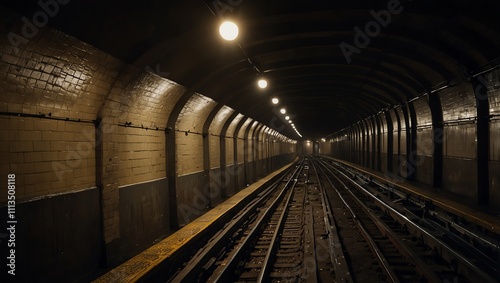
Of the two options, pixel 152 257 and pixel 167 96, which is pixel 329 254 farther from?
pixel 167 96

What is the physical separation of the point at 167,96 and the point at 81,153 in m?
2.95

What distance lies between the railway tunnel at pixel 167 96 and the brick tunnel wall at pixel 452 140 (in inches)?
2.1

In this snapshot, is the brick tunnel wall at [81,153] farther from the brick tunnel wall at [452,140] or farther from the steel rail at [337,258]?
the brick tunnel wall at [452,140]

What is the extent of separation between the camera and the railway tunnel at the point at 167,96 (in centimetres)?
435

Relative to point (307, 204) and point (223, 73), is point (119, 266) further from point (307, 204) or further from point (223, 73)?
point (307, 204)

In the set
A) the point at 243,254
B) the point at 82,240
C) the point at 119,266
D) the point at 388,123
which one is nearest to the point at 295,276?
the point at 243,254

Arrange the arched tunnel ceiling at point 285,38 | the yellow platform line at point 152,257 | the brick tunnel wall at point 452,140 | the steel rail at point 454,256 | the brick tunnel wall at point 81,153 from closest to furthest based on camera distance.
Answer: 1. the brick tunnel wall at point 81,153
2. the arched tunnel ceiling at point 285,38
3. the steel rail at point 454,256
4. the yellow platform line at point 152,257
5. the brick tunnel wall at point 452,140

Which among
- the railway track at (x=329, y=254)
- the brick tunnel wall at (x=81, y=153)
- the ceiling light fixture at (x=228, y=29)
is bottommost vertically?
the railway track at (x=329, y=254)

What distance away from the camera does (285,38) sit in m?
8.23

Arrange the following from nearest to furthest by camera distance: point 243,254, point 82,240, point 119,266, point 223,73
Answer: point 82,240, point 119,266, point 243,254, point 223,73

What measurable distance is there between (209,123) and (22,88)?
26.6 feet

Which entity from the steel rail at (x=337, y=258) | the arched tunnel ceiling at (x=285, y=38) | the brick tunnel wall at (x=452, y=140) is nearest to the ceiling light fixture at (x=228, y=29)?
the arched tunnel ceiling at (x=285, y=38)

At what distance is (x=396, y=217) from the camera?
34.1 feet

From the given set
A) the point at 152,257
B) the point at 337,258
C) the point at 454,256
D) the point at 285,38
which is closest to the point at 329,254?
the point at 337,258
